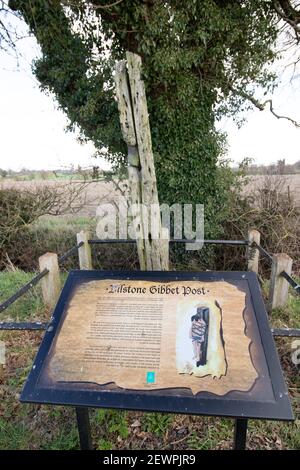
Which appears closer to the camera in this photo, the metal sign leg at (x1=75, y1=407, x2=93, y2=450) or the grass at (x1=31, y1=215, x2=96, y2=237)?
the metal sign leg at (x1=75, y1=407, x2=93, y2=450)

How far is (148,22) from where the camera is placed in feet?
16.9

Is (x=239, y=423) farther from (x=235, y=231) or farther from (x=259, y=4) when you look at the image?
(x=259, y=4)

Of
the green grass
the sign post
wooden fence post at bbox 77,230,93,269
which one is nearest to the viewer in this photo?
the sign post

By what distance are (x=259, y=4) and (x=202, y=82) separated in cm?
173

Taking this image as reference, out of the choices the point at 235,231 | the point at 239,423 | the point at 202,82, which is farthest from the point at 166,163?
the point at 239,423

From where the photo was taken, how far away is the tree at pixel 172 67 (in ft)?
17.5

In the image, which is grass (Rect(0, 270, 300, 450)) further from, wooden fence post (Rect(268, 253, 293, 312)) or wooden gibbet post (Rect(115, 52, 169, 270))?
wooden gibbet post (Rect(115, 52, 169, 270))

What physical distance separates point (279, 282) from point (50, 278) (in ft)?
8.88

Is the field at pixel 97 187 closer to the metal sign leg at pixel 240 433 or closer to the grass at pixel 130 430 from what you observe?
the grass at pixel 130 430

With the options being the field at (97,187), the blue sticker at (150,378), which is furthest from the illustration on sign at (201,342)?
the field at (97,187)

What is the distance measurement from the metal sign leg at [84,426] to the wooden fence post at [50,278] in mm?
1883

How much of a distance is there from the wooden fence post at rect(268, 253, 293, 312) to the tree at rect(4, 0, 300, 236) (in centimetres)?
281

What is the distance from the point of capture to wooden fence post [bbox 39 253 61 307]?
3.52m

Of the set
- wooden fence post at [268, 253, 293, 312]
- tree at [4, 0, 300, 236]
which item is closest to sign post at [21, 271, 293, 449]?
wooden fence post at [268, 253, 293, 312]
